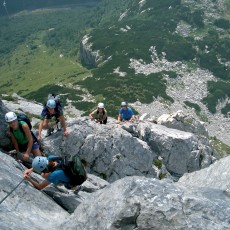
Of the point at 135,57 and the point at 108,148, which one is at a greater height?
the point at 108,148

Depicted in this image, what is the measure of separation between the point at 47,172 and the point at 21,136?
2.30 meters

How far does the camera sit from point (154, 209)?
9.25m

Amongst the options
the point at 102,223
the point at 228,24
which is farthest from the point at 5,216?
the point at 228,24

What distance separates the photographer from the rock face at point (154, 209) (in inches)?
359

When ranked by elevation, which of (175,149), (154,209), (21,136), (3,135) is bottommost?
(175,149)

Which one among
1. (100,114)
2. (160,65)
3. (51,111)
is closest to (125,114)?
(100,114)

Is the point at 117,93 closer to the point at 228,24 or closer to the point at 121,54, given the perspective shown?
the point at 121,54

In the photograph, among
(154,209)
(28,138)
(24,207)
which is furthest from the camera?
(28,138)

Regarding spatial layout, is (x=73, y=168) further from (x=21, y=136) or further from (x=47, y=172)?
(x=21, y=136)

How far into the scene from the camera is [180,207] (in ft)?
30.6

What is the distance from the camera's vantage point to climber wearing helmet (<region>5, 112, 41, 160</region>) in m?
14.2

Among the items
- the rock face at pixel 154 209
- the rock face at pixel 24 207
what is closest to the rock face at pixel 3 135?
the rock face at pixel 24 207

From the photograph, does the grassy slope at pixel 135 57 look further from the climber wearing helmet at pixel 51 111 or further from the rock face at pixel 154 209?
the rock face at pixel 154 209

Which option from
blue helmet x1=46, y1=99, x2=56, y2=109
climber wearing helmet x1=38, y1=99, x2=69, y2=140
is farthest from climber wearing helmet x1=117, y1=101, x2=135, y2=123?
blue helmet x1=46, y1=99, x2=56, y2=109
